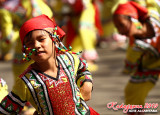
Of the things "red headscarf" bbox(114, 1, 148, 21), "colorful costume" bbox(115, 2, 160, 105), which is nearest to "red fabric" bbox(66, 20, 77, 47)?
"colorful costume" bbox(115, 2, 160, 105)

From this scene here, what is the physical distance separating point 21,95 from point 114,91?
110 inches

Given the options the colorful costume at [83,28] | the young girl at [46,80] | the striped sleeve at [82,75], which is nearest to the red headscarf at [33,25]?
the young girl at [46,80]

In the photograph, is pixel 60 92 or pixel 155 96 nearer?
pixel 60 92

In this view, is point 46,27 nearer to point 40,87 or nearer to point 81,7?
point 40,87

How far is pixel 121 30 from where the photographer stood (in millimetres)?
3482

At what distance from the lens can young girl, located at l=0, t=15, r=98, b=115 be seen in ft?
7.48

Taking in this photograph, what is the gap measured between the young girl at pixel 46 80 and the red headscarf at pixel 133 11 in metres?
1.22

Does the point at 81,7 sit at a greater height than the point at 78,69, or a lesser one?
greater

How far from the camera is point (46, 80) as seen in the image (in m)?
2.33

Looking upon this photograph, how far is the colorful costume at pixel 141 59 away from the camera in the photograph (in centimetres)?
358

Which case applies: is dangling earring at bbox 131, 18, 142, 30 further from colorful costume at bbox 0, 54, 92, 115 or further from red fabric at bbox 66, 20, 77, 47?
red fabric at bbox 66, 20, 77, 47

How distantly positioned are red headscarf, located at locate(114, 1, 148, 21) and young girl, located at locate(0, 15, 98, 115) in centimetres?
122

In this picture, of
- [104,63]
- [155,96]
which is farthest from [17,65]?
[104,63]

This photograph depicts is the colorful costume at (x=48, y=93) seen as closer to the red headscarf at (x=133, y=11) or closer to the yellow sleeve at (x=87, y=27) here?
the red headscarf at (x=133, y=11)
